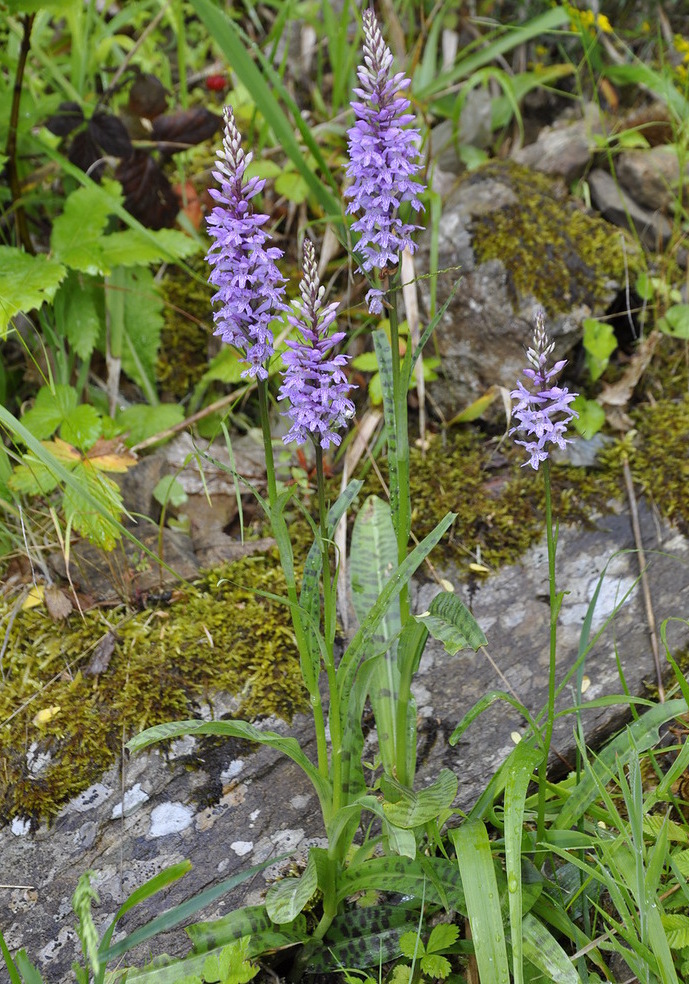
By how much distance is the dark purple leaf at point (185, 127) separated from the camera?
11.0ft

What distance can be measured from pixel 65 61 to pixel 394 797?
406cm

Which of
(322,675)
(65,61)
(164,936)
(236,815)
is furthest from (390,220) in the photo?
(65,61)

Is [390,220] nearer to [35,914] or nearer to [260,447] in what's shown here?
[260,447]

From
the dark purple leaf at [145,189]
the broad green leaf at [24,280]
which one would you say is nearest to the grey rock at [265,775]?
the broad green leaf at [24,280]

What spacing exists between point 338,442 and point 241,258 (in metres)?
0.46

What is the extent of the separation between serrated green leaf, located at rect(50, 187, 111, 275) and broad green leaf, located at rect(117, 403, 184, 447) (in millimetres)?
612

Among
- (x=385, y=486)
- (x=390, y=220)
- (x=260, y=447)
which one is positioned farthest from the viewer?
(x=260, y=447)

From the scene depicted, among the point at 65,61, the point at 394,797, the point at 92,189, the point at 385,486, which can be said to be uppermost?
the point at 65,61

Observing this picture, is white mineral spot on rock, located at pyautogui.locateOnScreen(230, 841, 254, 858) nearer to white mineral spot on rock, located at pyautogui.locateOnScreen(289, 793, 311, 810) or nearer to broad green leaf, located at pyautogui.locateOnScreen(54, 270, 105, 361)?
white mineral spot on rock, located at pyautogui.locateOnScreen(289, 793, 311, 810)

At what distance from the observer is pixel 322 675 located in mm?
2582

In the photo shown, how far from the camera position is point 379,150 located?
1807mm

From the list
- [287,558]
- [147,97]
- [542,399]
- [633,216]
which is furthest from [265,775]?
[633,216]

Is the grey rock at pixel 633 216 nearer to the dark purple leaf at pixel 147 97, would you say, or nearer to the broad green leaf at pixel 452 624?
the dark purple leaf at pixel 147 97

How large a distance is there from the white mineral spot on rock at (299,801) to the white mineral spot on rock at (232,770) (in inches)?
7.3
